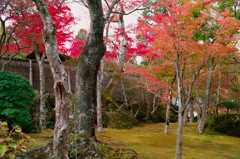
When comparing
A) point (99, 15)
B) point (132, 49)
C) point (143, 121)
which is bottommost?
point (143, 121)

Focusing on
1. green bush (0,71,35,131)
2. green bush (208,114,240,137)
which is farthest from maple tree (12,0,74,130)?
green bush (208,114,240,137)

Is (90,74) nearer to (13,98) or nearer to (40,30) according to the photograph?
(13,98)

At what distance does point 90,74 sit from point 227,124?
1049 centimetres

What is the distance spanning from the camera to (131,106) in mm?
13758

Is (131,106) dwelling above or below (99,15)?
below

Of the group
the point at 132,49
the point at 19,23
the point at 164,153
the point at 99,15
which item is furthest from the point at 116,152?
the point at 132,49

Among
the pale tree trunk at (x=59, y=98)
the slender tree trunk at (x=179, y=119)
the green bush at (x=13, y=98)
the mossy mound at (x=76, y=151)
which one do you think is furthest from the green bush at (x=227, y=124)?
the pale tree trunk at (x=59, y=98)

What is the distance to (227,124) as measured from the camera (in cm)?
1182

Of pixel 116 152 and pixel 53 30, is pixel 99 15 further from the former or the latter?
pixel 116 152

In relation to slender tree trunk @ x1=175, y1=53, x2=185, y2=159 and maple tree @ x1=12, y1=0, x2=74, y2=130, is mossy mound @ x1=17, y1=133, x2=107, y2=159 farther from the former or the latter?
maple tree @ x1=12, y1=0, x2=74, y2=130

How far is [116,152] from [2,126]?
332cm

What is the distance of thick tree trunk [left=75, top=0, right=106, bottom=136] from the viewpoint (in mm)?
5090

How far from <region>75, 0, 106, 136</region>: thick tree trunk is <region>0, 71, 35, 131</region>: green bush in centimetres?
240

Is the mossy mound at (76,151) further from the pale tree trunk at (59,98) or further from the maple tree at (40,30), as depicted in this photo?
the maple tree at (40,30)
